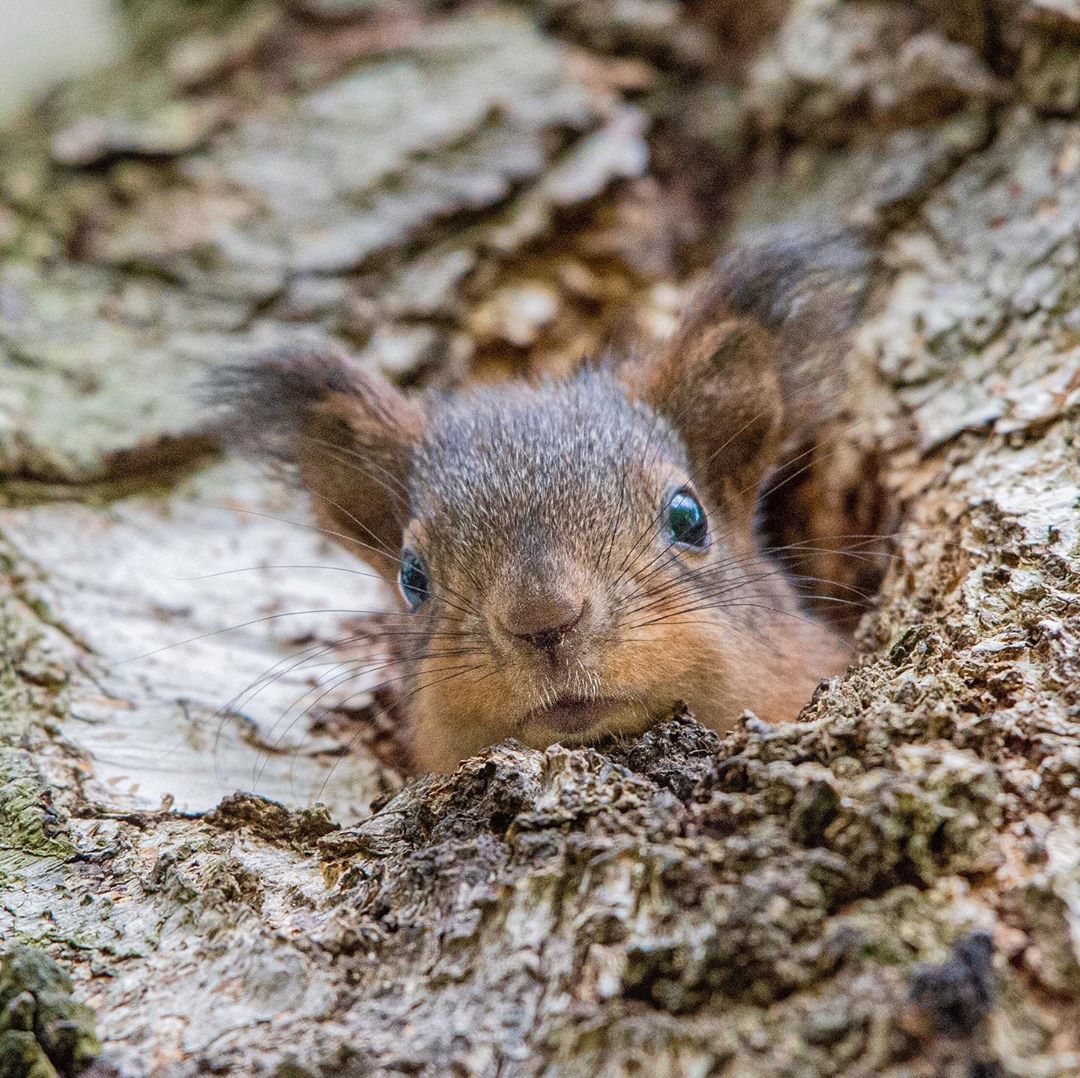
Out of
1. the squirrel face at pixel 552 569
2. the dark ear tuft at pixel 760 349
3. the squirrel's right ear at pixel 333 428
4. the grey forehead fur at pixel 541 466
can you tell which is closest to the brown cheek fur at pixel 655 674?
the squirrel face at pixel 552 569

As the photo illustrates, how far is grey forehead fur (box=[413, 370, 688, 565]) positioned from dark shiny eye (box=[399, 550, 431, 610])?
0.39 ft

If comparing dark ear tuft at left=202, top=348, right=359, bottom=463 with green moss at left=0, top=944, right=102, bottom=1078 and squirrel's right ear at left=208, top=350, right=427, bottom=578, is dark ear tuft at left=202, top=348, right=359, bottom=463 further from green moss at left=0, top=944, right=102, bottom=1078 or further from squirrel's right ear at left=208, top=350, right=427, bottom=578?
green moss at left=0, top=944, right=102, bottom=1078

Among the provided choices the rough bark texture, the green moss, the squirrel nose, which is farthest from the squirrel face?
the green moss

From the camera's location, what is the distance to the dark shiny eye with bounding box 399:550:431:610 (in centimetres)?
327

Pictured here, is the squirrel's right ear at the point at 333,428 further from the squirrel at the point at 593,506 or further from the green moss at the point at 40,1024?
the green moss at the point at 40,1024

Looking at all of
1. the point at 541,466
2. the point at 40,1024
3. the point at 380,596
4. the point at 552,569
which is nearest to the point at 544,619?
the point at 552,569

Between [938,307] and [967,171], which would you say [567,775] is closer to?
[938,307]

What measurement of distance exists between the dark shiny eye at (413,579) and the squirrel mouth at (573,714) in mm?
752

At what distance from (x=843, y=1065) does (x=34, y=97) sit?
4772 millimetres

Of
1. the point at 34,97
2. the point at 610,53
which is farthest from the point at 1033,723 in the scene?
the point at 34,97

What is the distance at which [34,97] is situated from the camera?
4805mm

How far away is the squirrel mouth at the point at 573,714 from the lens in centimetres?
260

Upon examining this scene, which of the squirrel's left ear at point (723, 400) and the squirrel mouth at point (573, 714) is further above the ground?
the squirrel's left ear at point (723, 400)

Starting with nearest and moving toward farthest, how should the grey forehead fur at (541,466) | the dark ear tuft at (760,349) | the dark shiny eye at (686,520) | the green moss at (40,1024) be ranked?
the green moss at (40,1024) < the grey forehead fur at (541,466) < the dark shiny eye at (686,520) < the dark ear tuft at (760,349)
